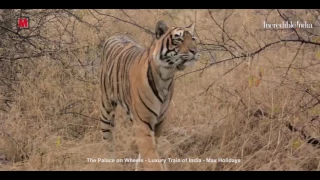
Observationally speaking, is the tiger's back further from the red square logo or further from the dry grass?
the red square logo

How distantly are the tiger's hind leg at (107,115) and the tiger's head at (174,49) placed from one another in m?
0.71

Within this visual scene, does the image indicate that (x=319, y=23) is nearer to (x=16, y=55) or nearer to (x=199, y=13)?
(x=199, y=13)

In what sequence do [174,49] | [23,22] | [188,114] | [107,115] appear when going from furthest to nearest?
[23,22] → [107,115] → [188,114] → [174,49]

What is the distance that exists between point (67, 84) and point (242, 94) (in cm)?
133

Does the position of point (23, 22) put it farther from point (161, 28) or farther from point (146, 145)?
point (146, 145)

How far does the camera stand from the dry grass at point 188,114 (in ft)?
10.2

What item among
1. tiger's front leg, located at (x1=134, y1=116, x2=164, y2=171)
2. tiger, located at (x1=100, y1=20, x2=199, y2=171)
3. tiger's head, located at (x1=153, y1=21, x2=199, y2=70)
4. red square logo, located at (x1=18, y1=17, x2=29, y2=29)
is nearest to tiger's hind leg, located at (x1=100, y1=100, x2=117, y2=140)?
tiger, located at (x1=100, y1=20, x2=199, y2=171)

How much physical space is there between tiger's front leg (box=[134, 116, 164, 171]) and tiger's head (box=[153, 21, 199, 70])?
1.33ft

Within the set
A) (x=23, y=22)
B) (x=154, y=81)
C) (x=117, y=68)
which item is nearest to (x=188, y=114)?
(x=154, y=81)

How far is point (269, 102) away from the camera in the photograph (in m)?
3.48

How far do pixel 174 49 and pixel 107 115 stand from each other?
2.88 feet

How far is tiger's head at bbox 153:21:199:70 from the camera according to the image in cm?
298

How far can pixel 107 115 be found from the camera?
11.8ft

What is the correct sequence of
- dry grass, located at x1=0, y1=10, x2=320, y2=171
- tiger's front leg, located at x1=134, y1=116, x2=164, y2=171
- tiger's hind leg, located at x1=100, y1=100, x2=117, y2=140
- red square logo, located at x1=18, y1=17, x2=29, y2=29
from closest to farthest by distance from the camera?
1. tiger's front leg, located at x1=134, y1=116, x2=164, y2=171
2. dry grass, located at x1=0, y1=10, x2=320, y2=171
3. tiger's hind leg, located at x1=100, y1=100, x2=117, y2=140
4. red square logo, located at x1=18, y1=17, x2=29, y2=29
